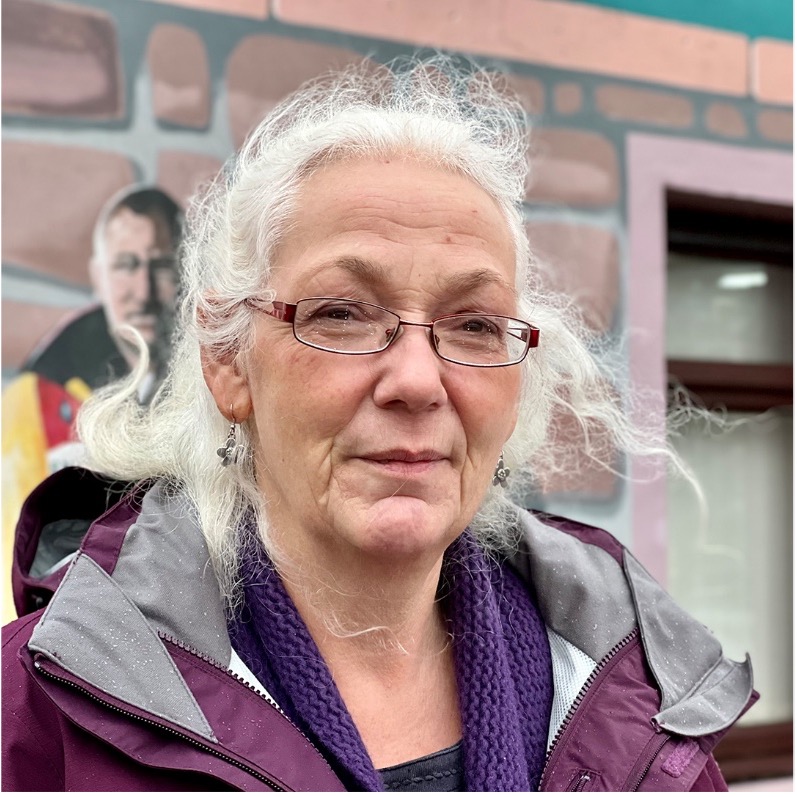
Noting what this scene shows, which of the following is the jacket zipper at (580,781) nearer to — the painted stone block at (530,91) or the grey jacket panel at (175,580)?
the grey jacket panel at (175,580)

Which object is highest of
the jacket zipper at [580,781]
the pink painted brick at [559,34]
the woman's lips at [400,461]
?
the pink painted brick at [559,34]

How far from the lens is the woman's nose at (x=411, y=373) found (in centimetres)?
114

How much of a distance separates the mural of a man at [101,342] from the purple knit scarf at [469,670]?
117 centimetres

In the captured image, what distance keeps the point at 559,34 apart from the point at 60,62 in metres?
1.61

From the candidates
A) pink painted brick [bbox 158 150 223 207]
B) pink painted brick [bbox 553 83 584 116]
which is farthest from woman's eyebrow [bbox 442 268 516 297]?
pink painted brick [bbox 553 83 584 116]

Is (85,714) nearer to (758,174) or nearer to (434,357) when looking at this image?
(434,357)

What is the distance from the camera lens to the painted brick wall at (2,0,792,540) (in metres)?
2.33

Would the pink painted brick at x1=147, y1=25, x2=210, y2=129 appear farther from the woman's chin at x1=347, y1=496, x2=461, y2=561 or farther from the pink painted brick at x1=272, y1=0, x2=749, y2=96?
the woman's chin at x1=347, y1=496, x2=461, y2=561

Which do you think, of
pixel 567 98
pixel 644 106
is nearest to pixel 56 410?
pixel 567 98

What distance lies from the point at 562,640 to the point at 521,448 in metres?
0.35

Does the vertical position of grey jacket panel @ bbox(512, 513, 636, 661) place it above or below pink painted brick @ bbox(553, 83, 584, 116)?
below

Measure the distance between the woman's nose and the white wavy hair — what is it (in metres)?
0.24

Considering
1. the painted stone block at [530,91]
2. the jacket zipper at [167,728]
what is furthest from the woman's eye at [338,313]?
the painted stone block at [530,91]

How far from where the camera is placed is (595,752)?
1.27 meters
